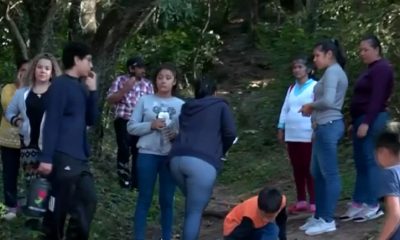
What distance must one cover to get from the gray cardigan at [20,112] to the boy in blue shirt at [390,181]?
378cm

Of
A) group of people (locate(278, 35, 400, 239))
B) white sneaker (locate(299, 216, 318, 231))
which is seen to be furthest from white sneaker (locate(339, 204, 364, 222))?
white sneaker (locate(299, 216, 318, 231))

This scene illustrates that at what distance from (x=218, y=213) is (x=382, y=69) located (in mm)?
3244

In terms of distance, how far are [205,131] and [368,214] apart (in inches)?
85.1

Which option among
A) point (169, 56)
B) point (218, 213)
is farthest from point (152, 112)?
point (169, 56)

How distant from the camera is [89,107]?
7.68 metres

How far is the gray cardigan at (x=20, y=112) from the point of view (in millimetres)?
8781

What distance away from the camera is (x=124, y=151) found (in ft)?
39.9

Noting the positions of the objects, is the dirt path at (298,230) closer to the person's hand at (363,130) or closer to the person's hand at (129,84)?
the person's hand at (363,130)

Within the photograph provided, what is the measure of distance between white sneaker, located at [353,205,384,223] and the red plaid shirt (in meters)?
3.45

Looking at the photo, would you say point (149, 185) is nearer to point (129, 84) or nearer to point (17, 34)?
point (129, 84)

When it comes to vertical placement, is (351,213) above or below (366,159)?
below

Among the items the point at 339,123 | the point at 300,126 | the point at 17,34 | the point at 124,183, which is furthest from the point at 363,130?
the point at 17,34

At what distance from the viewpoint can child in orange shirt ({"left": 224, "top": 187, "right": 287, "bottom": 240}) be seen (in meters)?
7.29

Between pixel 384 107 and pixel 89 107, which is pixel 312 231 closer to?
pixel 384 107
